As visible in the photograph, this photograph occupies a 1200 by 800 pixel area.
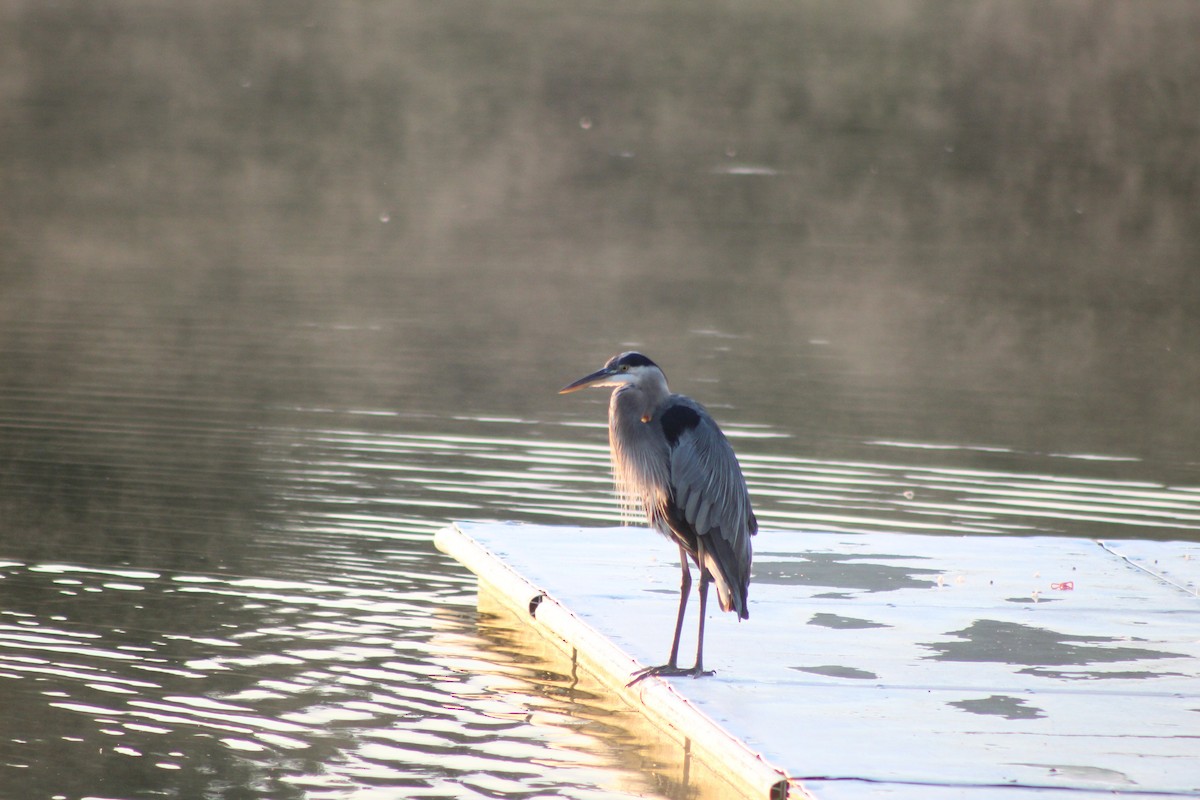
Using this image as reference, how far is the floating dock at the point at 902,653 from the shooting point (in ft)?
19.1

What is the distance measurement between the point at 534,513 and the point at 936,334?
11112 millimetres

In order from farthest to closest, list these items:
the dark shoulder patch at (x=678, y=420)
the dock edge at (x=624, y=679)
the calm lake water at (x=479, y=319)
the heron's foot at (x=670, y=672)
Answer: the calm lake water at (x=479, y=319)
the dark shoulder patch at (x=678, y=420)
the heron's foot at (x=670, y=672)
the dock edge at (x=624, y=679)

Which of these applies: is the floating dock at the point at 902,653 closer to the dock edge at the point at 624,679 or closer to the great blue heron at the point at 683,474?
the dock edge at the point at 624,679

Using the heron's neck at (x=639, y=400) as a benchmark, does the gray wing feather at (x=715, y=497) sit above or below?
below

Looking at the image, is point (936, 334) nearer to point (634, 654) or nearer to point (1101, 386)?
point (1101, 386)

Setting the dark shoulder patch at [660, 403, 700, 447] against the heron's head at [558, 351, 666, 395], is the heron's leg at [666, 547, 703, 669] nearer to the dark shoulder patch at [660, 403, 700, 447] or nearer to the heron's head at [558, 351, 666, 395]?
the dark shoulder patch at [660, 403, 700, 447]

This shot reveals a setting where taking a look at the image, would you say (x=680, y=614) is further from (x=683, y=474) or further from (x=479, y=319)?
(x=479, y=319)

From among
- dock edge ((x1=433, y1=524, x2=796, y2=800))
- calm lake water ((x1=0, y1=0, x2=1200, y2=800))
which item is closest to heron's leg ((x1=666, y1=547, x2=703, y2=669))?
dock edge ((x1=433, y1=524, x2=796, y2=800))

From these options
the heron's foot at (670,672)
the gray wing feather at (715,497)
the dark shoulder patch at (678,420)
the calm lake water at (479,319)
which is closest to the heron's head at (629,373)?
the dark shoulder patch at (678,420)

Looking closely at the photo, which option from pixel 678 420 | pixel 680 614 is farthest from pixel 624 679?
pixel 678 420

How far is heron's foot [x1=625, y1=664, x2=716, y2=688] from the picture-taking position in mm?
6824

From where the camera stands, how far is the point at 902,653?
23.9 feet

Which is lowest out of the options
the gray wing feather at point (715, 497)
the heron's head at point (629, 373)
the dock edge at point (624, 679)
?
the dock edge at point (624, 679)

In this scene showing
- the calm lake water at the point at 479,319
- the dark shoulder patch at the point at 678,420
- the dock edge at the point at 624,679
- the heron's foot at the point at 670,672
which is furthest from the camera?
the calm lake water at the point at 479,319
